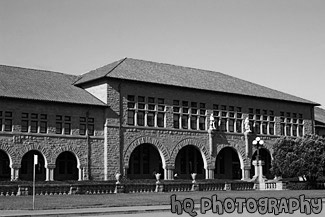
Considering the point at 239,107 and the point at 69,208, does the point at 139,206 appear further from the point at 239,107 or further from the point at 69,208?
the point at 239,107

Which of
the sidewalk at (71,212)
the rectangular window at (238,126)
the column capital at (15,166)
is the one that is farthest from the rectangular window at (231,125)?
the sidewalk at (71,212)

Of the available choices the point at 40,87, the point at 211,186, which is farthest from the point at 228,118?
the point at 40,87

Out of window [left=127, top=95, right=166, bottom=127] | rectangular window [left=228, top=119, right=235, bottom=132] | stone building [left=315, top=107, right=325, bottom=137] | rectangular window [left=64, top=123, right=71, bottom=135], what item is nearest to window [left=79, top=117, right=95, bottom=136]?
rectangular window [left=64, top=123, right=71, bottom=135]

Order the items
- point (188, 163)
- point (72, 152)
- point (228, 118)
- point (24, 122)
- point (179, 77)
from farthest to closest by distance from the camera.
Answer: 1. point (228, 118)
2. point (188, 163)
3. point (179, 77)
4. point (72, 152)
5. point (24, 122)

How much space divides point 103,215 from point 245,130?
1554 inches

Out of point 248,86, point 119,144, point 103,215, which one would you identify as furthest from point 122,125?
point 103,215

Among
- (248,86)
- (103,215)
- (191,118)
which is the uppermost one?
(248,86)

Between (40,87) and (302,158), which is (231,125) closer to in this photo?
(302,158)

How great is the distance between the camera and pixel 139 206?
96.2 feet

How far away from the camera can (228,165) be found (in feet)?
211

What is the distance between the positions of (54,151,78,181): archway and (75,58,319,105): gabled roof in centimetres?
727

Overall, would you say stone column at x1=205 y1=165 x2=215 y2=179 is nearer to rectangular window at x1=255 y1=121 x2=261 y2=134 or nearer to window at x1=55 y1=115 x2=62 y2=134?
rectangular window at x1=255 y1=121 x2=261 y2=134

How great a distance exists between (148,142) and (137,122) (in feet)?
6.97

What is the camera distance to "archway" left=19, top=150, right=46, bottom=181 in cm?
4925
